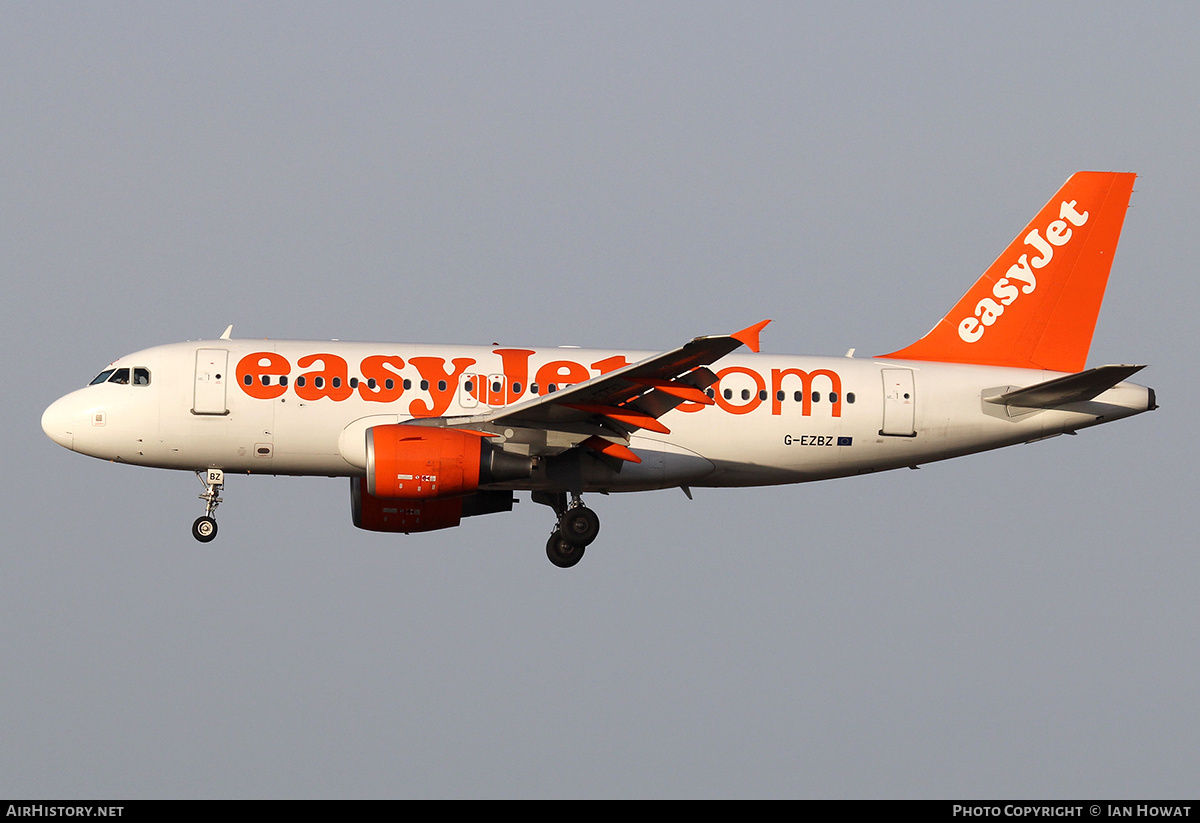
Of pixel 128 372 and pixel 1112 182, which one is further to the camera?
pixel 1112 182

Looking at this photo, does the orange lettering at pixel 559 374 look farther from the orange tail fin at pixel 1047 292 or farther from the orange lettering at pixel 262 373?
the orange tail fin at pixel 1047 292

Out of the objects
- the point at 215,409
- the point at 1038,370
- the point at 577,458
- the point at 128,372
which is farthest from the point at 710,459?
the point at 128,372

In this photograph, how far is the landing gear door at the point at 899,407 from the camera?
105ft

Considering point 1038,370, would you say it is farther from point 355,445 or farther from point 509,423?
point 355,445

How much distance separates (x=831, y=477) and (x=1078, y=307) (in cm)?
696

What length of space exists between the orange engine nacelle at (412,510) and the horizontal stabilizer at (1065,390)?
1109 centimetres

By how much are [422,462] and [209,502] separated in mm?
5403

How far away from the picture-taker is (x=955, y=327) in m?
34.0

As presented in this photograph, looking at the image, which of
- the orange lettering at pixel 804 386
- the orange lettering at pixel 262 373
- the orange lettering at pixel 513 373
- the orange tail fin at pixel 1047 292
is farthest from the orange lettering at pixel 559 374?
the orange tail fin at pixel 1047 292

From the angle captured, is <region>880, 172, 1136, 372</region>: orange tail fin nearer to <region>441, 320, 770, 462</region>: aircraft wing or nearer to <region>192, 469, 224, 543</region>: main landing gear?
<region>441, 320, 770, 462</region>: aircraft wing

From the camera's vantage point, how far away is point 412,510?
107 ft

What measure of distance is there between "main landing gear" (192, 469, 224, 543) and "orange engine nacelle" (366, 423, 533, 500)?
13.1 ft

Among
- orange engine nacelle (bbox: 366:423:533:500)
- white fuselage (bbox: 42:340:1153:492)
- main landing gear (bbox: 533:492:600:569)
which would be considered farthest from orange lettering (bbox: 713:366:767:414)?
orange engine nacelle (bbox: 366:423:533:500)

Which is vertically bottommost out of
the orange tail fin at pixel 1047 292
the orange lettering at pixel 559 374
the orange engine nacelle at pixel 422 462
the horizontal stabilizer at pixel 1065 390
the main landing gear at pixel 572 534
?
the main landing gear at pixel 572 534
